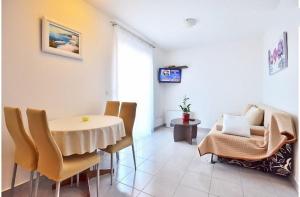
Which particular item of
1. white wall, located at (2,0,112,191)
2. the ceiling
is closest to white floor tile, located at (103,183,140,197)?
white wall, located at (2,0,112,191)

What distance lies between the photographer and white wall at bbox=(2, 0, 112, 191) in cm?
179

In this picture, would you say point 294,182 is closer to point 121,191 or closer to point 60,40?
point 121,191

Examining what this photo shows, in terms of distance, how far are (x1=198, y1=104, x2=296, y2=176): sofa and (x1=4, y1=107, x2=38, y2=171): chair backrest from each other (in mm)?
2037

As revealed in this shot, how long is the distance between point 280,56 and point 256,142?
1.38 metres

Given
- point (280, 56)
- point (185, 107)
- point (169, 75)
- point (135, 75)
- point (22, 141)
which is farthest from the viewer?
point (169, 75)

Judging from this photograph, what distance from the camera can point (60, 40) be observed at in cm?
222

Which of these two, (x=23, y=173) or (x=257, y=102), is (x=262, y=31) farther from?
(x=23, y=173)

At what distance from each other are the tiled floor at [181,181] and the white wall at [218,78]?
213 centimetres

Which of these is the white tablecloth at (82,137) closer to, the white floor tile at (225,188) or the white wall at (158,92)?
the white floor tile at (225,188)

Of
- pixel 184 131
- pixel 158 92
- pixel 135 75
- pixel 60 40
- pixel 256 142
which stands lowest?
pixel 184 131

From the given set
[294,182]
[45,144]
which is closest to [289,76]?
[294,182]

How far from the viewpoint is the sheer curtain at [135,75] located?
315cm

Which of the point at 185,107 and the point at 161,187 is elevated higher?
the point at 185,107

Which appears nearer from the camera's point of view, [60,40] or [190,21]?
[60,40]
